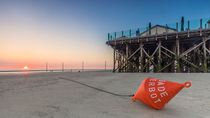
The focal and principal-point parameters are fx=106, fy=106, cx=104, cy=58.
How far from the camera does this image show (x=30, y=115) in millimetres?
2086

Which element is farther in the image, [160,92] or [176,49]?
[176,49]

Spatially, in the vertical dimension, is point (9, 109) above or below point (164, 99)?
below

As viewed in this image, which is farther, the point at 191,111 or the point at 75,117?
the point at 191,111

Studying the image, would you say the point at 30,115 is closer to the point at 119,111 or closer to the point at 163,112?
the point at 119,111

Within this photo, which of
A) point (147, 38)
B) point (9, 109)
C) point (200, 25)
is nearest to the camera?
point (9, 109)

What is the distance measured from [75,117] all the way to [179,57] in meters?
14.9

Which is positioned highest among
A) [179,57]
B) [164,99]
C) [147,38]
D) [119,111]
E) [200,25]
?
[200,25]

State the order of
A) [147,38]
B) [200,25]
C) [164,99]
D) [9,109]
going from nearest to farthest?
[164,99]
[9,109]
[200,25]
[147,38]

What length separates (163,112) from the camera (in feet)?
7.32

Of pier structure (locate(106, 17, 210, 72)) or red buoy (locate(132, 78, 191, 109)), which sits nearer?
red buoy (locate(132, 78, 191, 109))

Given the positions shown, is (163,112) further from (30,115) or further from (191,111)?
(30,115)

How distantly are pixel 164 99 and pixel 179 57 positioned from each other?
13633 millimetres

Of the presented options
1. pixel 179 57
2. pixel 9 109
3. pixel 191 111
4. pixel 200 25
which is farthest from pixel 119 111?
pixel 200 25

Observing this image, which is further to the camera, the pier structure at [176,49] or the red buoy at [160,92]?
the pier structure at [176,49]
